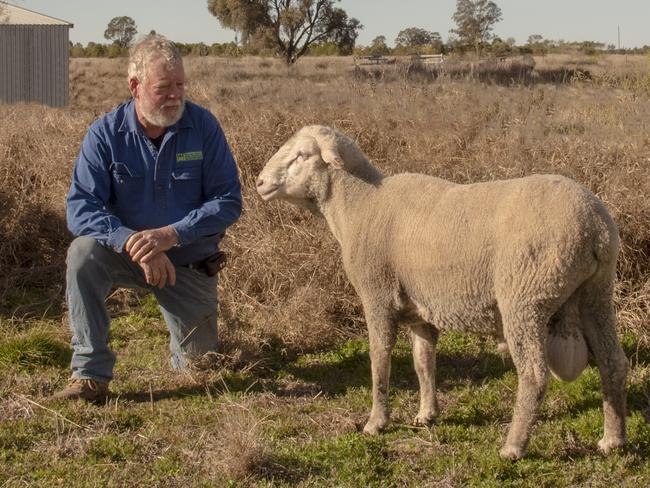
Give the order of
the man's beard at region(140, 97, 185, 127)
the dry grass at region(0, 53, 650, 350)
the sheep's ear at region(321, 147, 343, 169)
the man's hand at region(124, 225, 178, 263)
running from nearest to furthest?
the sheep's ear at region(321, 147, 343, 169)
the man's hand at region(124, 225, 178, 263)
the man's beard at region(140, 97, 185, 127)
the dry grass at region(0, 53, 650, 350)

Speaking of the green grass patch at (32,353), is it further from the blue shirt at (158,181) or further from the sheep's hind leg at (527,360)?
the sheep's hind leg at (527,360)

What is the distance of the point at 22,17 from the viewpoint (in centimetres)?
2875

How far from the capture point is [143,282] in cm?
493

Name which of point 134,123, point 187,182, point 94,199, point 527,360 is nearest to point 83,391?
point 94,199

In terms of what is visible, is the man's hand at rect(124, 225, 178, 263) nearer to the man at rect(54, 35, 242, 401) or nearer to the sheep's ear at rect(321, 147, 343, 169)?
the man at rect(54, 35, 242, 401)

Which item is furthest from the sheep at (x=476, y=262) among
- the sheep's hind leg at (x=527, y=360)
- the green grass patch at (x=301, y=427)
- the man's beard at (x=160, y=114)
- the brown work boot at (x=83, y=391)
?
the brown work boot at (x=83, y=391)

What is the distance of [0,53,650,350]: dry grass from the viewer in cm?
591

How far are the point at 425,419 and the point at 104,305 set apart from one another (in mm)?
2003

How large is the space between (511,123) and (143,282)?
4366 millimetres

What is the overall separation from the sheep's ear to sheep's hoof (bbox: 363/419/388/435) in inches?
54.1

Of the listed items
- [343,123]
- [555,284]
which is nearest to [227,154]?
[555,284]

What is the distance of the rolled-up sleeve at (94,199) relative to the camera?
Answer: 460 centimetres

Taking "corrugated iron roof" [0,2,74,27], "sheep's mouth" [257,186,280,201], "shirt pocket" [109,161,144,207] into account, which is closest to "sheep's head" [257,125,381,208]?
"sheep's mouth" [257,186,280,201]

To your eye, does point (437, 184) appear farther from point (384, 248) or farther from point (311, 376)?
point (311, 376)
